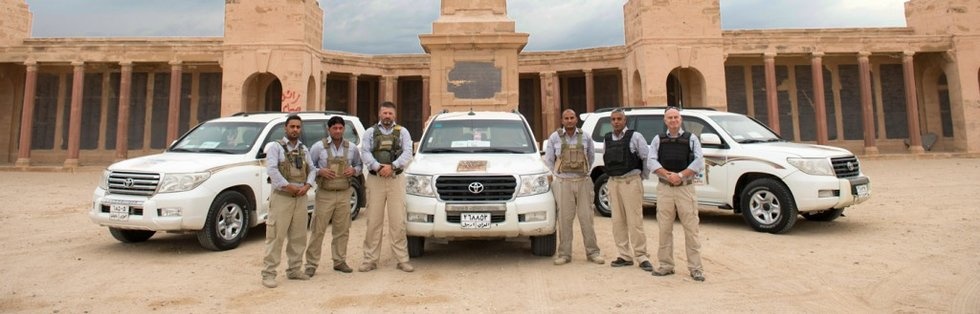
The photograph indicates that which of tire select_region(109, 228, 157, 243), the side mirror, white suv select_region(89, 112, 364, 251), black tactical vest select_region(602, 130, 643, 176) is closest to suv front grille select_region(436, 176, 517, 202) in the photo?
black tactical vest select_region(602, 130, 643, 176)

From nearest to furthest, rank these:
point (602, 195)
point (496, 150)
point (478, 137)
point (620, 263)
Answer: point (620, 263)
point (496, 150)
point (478, 137)
point (602, 195)

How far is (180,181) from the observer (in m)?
5.79

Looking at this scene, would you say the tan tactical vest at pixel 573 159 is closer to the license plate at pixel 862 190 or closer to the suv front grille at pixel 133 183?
the license plate at pixel 862 190

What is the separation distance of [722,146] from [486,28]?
6330 mm

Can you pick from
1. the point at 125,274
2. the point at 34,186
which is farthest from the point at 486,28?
the point at 34,186

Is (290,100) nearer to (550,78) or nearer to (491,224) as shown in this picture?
(550,78)

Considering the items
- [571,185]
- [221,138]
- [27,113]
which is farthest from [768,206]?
[27,113]

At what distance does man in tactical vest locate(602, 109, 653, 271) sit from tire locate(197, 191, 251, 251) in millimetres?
4667

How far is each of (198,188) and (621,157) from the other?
16.1ft

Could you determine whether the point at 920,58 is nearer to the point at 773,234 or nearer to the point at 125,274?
the point at 773,234

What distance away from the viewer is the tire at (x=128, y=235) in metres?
6.51

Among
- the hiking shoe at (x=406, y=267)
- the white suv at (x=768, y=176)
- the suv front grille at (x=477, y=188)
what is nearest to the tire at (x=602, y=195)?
the white suv at (x=768, y=176)

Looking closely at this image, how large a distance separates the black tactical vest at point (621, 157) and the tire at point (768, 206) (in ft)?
9.63

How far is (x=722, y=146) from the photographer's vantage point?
759 cm
